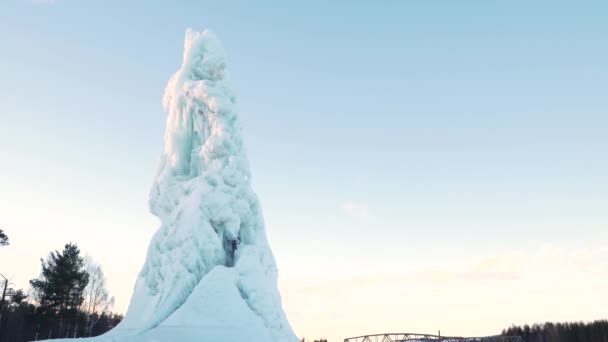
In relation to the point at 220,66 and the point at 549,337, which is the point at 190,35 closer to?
the point at 220,66

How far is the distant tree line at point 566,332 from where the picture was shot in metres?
67.0

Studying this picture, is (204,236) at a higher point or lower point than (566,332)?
higher

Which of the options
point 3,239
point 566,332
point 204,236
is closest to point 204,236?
point 204,236

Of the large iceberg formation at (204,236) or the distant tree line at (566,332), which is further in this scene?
A: the distant tree line at (566,332)

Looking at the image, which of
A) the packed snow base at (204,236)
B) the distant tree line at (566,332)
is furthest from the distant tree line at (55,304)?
the distant tree line at (566,332)

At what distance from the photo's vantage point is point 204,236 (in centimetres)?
2842

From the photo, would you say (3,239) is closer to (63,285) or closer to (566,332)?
(63,285)

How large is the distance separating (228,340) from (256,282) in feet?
15.5

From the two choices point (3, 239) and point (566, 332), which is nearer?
point (3, 239)

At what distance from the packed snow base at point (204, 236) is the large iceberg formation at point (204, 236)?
6 centimetres

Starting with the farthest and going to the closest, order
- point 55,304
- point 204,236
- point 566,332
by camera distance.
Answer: point 566,332, point 55,304, point 204,236

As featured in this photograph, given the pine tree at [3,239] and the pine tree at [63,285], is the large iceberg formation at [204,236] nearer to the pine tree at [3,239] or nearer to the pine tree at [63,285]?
the pine tree at [3,239]

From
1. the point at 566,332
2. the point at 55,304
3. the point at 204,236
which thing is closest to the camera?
the point at 204,236

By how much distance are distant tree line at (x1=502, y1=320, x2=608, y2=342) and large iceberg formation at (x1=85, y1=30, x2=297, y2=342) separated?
48.1 metres
